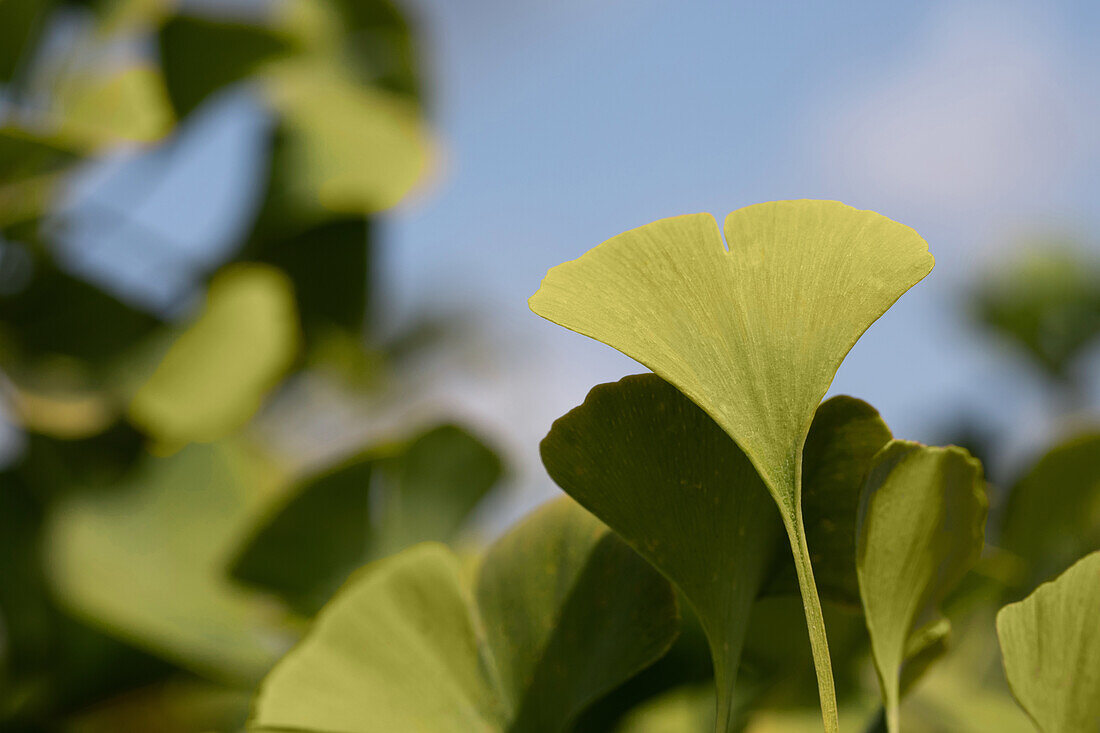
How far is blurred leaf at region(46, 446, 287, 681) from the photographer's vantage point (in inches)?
11.2

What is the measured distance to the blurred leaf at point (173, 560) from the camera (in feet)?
0.93

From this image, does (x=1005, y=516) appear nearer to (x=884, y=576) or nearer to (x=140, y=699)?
(x=884, y=576)

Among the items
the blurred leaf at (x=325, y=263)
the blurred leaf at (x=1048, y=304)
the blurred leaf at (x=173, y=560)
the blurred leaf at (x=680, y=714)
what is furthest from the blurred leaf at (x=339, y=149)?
the blurred leaf at (x=1048, y=304)

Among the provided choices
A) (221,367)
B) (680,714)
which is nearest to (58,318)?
(221,367)

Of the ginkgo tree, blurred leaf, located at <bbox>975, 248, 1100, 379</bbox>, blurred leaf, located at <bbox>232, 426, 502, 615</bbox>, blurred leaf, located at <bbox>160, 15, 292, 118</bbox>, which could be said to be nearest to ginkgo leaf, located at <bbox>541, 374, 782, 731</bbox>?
the ginkgo tree

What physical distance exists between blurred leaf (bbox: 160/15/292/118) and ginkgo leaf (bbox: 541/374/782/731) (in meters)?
0.31

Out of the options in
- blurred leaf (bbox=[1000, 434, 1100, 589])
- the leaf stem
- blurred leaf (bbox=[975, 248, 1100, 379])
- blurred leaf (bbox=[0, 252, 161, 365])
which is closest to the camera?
the leaf stem

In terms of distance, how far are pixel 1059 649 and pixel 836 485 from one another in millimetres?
34

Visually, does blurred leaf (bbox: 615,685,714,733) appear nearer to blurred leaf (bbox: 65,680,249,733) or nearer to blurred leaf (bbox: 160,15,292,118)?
blurred leaf (bbox: 65,680,249,733)

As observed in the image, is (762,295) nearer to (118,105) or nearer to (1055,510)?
(1055,510)

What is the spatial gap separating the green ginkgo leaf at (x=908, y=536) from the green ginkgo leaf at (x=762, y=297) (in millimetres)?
17

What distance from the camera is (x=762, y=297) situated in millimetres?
112

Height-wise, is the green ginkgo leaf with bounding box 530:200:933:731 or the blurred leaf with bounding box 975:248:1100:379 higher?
the green ginkgo leaf with bounding box 530:200:933:731

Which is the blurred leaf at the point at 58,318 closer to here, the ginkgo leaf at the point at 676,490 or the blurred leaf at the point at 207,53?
the blurred leaf at the point at 207,53
